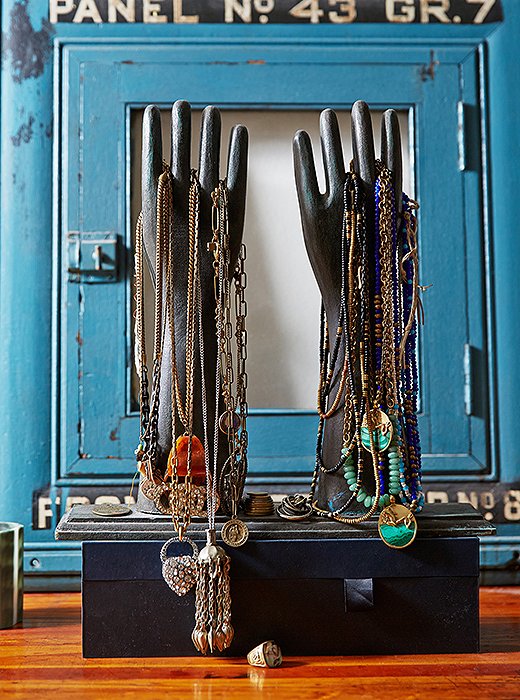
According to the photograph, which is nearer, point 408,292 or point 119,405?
point 408,292

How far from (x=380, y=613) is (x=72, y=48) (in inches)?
34.5

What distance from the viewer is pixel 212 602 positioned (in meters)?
0.84

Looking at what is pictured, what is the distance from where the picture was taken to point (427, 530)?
883 millimetres

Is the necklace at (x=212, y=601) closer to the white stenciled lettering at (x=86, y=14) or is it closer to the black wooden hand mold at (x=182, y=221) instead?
the black wooden hand mold at (x=182, y=221)

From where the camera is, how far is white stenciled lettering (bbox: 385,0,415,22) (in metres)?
1.27

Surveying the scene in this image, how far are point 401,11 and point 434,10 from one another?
0.15 feet

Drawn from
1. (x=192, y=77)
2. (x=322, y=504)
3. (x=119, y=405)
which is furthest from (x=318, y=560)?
(x=192, y=77)

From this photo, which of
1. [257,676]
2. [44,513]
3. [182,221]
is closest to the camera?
[257,676]

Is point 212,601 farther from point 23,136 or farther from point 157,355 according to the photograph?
point 23,136

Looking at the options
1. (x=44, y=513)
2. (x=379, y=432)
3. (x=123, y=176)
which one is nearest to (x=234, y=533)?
A: (x=379, y=432)

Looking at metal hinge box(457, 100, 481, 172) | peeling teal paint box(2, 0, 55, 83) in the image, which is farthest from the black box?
peeling teal paint box(2, 0, 55, 83)

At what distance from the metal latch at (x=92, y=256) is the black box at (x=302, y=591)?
0.45m

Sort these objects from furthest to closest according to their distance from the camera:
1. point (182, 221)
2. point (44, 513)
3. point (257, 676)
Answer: point (44, 513) → point (182, 221) → point (257, 676)

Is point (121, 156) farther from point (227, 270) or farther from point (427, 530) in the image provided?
point (427, 530)
